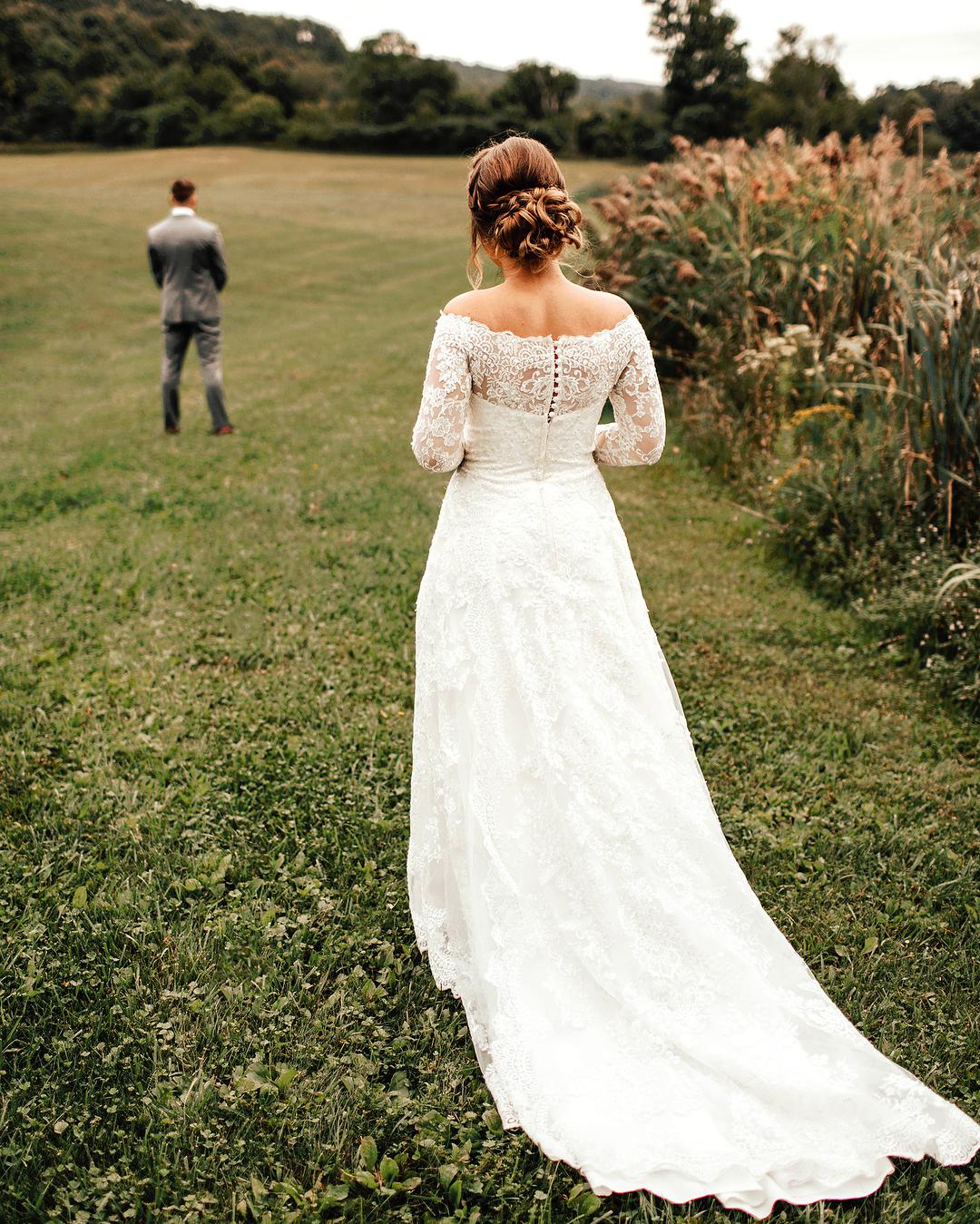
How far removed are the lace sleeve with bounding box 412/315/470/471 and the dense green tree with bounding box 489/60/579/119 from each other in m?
60.4

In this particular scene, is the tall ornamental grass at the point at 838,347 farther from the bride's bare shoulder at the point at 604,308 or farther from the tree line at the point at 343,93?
the tree line at the point at 343,93

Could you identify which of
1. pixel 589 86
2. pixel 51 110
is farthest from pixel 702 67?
pixel 589 86

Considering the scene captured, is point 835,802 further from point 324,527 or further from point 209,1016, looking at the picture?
point 324,527

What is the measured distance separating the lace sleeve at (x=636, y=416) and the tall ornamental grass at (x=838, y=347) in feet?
9.16

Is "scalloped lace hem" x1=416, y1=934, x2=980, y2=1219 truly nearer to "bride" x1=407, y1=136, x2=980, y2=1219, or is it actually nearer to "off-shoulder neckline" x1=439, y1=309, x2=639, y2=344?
"bride" x1=407, y1=136, x2=980, y2=1219

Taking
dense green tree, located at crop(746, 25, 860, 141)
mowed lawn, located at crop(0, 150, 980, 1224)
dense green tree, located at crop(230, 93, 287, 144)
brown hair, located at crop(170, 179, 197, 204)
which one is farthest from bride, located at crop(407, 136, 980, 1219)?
dense green tree, located at crop(230, 93, 287, 144)

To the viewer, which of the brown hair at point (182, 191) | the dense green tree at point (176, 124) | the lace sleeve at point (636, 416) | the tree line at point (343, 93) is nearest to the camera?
the lace sleeve at point (636, 416)

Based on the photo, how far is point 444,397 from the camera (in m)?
2.79

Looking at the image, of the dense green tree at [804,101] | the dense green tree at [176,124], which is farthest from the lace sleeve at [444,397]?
the dense green tree at [176,124]

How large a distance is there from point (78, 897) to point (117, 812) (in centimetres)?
58

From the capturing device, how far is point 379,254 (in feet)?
84.0

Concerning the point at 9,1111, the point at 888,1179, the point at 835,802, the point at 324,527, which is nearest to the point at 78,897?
the point at 9,1111

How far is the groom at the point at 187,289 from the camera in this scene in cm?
948

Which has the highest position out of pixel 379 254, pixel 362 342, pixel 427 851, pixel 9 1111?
pixel 379 254
